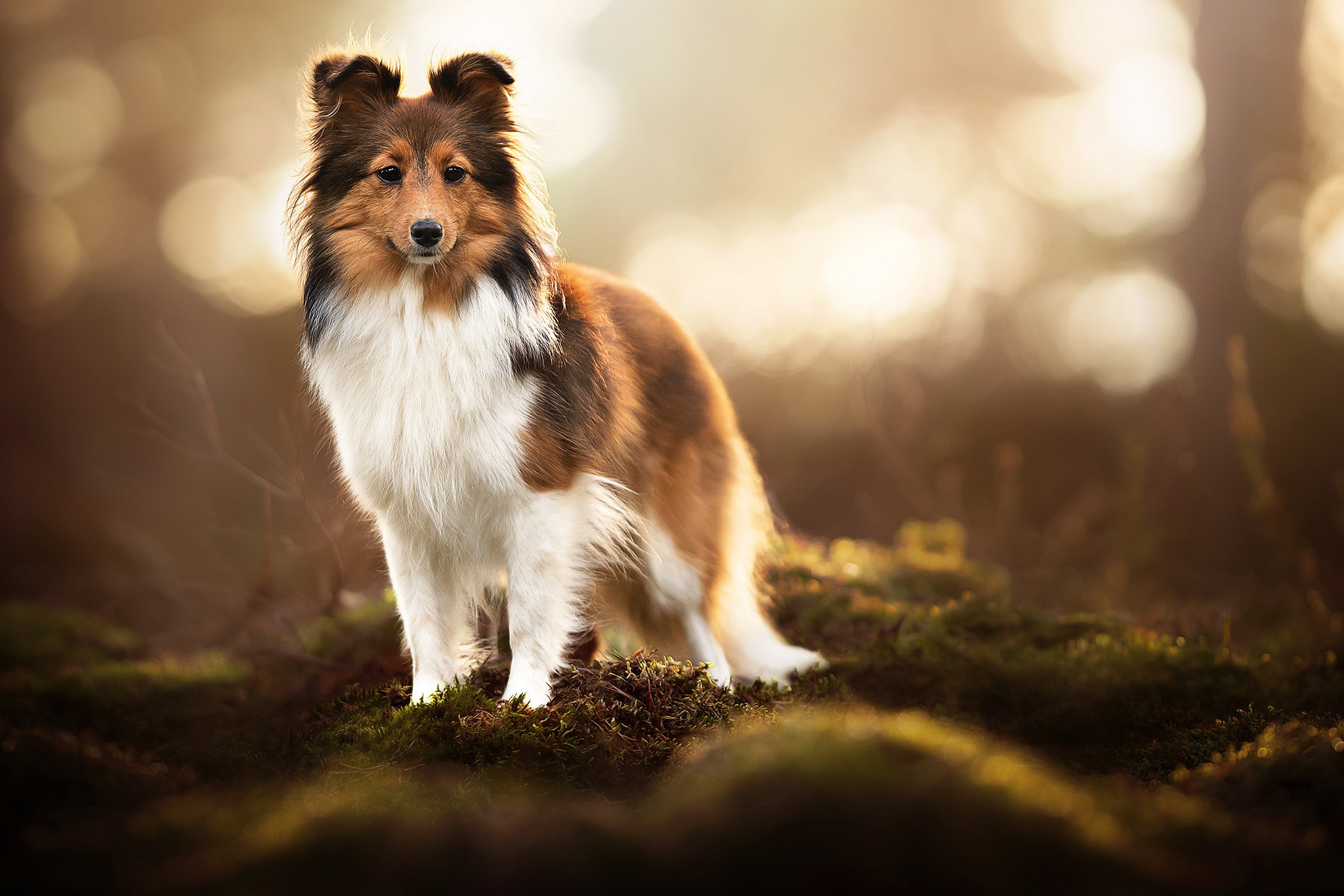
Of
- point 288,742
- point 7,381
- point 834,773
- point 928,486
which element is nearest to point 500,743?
point 288,742

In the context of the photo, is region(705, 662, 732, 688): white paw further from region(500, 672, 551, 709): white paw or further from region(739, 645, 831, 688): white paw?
region(500, 672, 551, 709): white paw

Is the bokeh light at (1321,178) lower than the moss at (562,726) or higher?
higher

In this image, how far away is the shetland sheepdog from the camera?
3355mm

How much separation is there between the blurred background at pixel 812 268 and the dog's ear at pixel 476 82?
4.13 meters

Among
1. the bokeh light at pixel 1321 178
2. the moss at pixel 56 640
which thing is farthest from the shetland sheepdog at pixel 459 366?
the bokeh light at pixel 1321 178

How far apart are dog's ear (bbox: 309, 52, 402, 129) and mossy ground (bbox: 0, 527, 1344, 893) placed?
8.21 feet

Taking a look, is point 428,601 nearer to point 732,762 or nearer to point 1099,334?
point 732,762

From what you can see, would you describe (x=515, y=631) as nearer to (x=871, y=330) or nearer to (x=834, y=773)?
(x=834, y=773)

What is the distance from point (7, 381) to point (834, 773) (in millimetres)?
11230

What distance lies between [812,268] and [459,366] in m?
6.47

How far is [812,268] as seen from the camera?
9094mm

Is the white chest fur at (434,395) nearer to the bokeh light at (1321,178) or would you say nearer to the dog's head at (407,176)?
the dog's head at (407,176)

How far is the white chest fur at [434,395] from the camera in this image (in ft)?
11.0

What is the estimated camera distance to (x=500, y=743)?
111 inches
